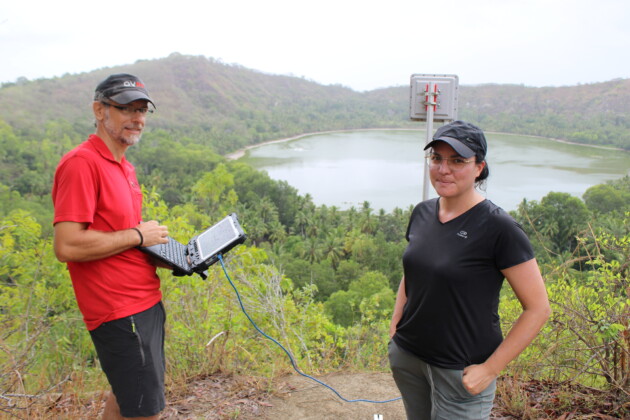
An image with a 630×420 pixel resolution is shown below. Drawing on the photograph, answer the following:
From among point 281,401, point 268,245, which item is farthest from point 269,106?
point 281,401

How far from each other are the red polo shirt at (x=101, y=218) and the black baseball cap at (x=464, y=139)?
1104mm

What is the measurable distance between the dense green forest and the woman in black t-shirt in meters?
1.08

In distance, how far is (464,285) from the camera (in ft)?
4.78

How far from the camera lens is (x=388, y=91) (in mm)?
163500

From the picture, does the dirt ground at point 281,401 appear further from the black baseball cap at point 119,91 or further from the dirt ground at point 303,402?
the black baseball cap at point 119,91

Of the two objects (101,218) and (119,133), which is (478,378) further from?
(119,133)

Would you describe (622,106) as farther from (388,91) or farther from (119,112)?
(119,112)

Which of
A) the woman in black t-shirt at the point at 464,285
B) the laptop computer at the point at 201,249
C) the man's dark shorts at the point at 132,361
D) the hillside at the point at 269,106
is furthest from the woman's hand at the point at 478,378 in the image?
the hillside at the point at 269,106

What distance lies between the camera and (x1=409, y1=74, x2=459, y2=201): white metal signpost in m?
3.63

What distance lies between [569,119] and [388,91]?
6587 centimetres

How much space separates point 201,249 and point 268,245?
30.1 m

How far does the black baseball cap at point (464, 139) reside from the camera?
1479mm

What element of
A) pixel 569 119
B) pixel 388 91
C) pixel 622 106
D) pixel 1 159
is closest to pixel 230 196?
pixel 1 159

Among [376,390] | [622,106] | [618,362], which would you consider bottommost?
[376,390]
